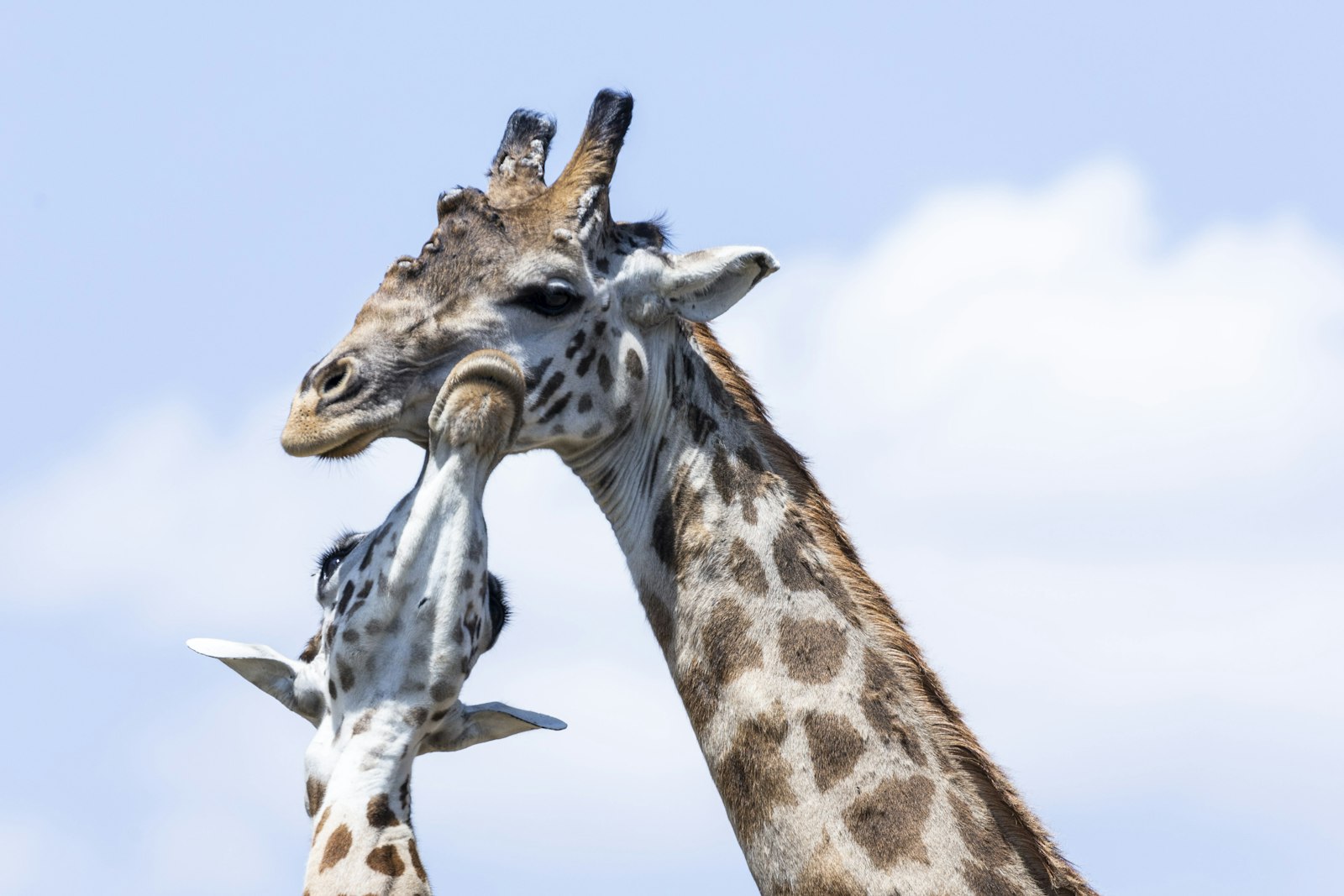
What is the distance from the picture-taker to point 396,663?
5.32 m

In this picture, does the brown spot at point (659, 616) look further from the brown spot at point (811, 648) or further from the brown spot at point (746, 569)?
the brown spot at point (811, 648)

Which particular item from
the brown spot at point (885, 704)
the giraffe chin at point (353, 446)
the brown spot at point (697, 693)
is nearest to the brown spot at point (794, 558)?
the brown spot at point (885, 704)

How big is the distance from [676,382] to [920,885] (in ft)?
9.33

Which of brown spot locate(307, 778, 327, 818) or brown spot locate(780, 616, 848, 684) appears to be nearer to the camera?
brown spot locate(307, 778, 327, 818)

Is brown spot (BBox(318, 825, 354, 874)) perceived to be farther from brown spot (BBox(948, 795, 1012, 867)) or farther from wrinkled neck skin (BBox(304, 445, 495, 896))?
brown spot (BBox(948, 795, 1012, 867))

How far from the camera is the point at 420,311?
25.7ft

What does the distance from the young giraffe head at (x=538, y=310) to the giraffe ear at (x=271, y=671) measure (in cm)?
187

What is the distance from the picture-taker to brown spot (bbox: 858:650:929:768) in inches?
278

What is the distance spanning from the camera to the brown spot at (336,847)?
5207 mm

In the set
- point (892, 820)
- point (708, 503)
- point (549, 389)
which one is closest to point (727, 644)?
point (708, 503)

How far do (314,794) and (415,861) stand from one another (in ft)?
1.41

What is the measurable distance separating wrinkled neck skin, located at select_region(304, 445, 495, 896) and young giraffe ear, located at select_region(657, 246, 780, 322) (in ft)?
9.98

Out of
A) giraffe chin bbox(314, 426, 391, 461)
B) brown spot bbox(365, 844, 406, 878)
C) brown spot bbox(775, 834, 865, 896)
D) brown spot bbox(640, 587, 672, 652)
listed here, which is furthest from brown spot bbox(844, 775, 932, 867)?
giraffe chin bbox(314, 426, 391, 461)

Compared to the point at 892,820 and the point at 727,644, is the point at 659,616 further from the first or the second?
the point at 892,820
